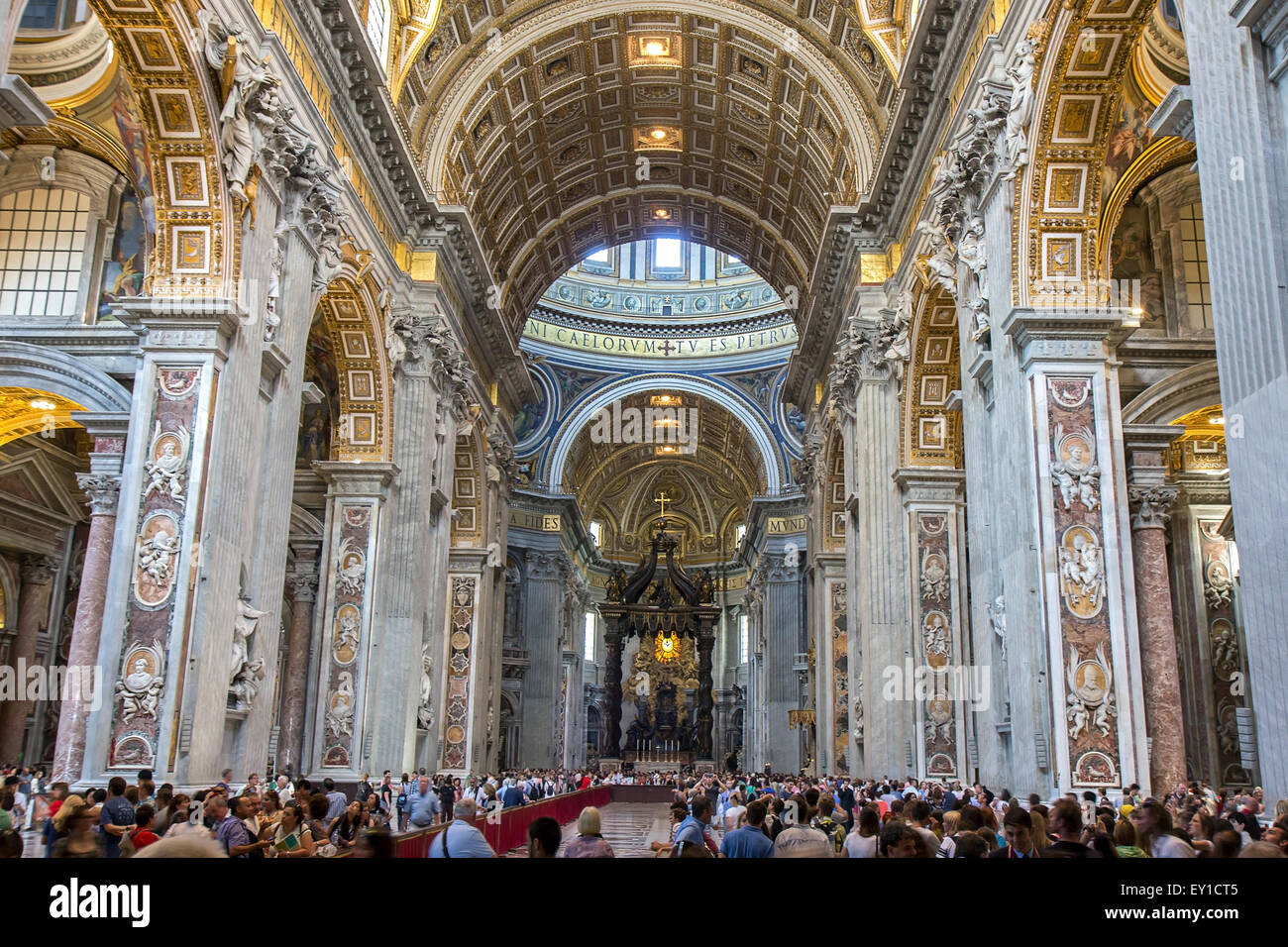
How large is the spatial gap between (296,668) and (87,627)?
21.5 feet

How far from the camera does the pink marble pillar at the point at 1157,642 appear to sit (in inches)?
499

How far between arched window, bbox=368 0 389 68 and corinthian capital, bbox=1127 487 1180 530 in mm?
12843

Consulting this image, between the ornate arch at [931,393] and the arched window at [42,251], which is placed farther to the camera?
the ornate arch at [931,393]

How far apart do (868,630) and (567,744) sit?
104 feet

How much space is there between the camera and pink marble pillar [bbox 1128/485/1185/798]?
1267cm

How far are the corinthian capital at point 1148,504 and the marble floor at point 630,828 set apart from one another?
7.17 m

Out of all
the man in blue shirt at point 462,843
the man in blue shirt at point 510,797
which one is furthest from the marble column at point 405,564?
the man in blue shirt at point 462,843

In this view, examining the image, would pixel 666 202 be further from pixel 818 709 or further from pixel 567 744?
pixel 567 744

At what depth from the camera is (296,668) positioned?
818 inches

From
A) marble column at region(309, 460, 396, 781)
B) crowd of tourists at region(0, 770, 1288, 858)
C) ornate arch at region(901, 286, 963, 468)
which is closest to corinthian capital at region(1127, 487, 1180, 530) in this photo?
crowd of tourists at region(0, 770, 1288, 858)

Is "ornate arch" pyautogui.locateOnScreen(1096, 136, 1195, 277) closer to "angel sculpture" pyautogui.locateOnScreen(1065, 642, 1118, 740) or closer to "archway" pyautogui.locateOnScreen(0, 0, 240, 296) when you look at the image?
"angel sculpture" pyautogui.locateOnScreen(1065, 642, 1118, 740)

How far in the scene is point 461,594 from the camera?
26188 mm

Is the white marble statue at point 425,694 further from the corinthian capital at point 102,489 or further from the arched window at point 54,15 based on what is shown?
the arched window at point 54,15

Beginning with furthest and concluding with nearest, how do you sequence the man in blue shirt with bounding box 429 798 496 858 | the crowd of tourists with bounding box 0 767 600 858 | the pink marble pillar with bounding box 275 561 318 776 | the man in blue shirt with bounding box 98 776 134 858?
the pink marble pillar with bounding box 275 561 318 776
the man in blue shirt with bounding box 98 776 134 858
the man in blue shirt with bounding box 429 798 496 858
the crowd of tourists with bounding box 0 767 600 858
